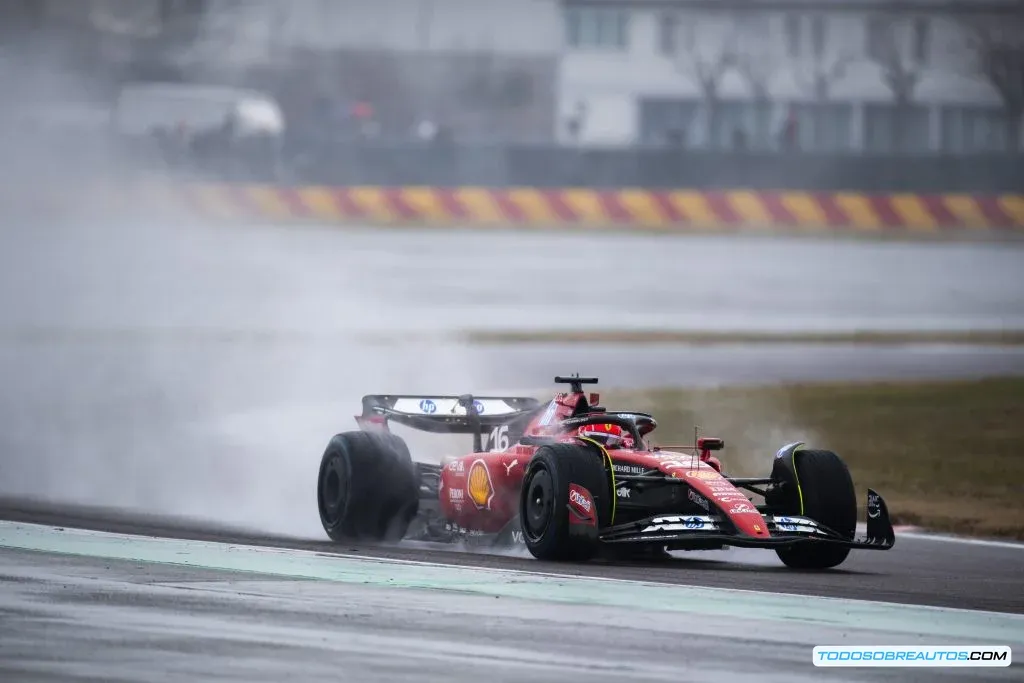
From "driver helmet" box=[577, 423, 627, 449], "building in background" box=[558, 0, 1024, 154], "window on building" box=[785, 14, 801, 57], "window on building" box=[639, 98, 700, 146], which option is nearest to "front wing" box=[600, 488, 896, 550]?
"driver helmet" box=[577, 423, 627, 449]

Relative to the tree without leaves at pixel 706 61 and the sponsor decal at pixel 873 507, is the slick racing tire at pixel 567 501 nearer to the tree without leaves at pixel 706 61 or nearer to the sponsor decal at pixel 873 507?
the sponsor decal at pixel 873 507

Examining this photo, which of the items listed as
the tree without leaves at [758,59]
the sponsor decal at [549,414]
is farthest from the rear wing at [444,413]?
the tree without leaves at [758,59]

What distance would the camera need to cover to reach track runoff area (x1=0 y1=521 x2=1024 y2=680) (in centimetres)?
909

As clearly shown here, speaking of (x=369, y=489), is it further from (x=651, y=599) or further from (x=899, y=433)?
(x=899, y=433)

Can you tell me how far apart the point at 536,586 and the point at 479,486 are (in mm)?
2238

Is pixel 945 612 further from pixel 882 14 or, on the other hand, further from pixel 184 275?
pixel 882 14

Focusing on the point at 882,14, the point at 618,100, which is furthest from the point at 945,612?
the point at 618,100

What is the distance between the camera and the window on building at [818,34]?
3712 centimetres

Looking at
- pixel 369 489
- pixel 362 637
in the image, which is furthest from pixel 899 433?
pixel 362 637

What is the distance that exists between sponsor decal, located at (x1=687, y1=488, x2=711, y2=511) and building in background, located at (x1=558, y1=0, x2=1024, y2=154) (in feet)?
81.1

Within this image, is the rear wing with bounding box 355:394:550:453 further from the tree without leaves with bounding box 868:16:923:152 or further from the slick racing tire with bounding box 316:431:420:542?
the tree without leaves with bounding box 868:16:923:152

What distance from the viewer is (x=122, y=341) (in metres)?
26.6

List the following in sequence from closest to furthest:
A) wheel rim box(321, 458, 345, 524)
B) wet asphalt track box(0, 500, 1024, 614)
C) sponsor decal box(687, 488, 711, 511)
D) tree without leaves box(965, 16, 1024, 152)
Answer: wet asphalt track box(0, 500, 1024, 614) < sponsor decal box(687, 488, 711, 511) < wheel rim box(321, 458, 345, 524) < tree without leaves box(965, 16, 1024, 152)

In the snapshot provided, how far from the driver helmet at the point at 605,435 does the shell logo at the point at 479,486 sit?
2.32ft
